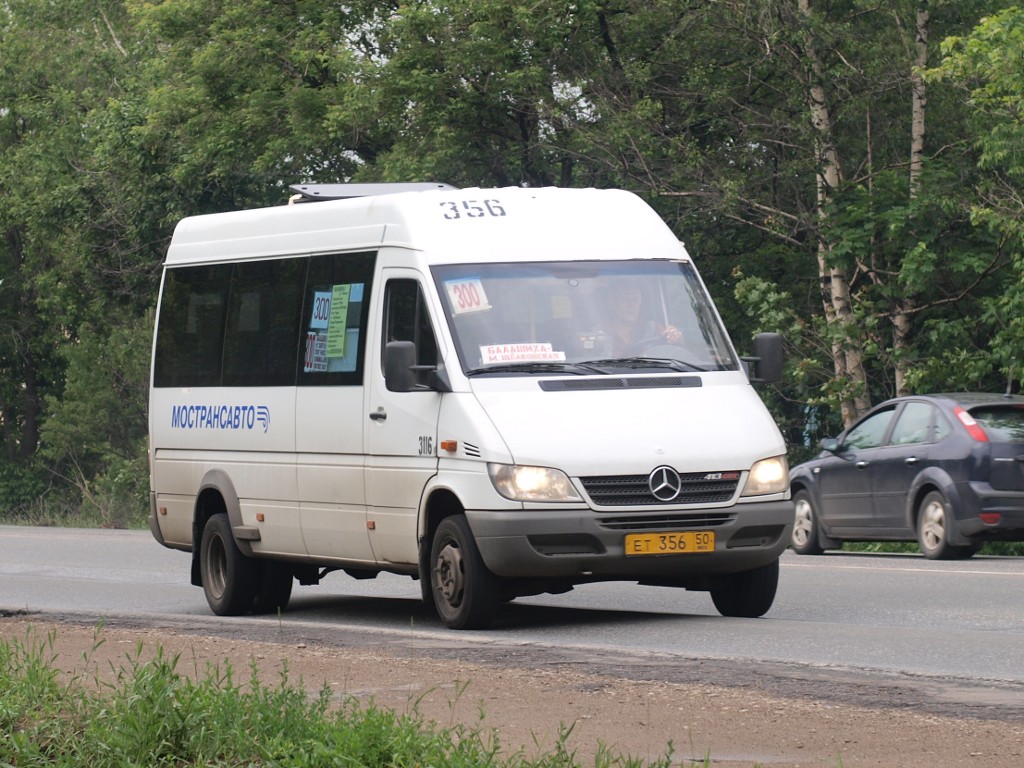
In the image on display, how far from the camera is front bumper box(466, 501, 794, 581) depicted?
10516 millimetres

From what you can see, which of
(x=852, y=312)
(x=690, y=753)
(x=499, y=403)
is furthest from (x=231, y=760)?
(x=852, y=312)

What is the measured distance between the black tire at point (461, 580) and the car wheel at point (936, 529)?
24.2ft

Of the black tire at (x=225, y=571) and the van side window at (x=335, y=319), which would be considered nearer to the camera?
the van side window at (x=335, y=319)

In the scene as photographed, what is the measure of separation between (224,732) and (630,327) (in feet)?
17.7

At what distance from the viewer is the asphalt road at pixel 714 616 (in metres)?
9.41

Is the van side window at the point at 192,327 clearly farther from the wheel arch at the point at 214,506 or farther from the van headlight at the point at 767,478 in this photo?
the van headlight at the point at 767,478

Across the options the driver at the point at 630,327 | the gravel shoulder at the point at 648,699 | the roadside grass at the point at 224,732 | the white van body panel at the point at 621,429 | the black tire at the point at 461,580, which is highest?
the driver at the point at 630,327

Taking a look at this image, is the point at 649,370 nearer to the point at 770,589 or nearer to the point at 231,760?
the point at 770,589

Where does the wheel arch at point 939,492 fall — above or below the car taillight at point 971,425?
below

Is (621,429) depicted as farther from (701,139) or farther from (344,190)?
(701,139)

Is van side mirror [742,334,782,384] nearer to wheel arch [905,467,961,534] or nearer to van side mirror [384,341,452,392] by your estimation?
van side mirror [384,341,452,392]

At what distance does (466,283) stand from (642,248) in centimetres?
121

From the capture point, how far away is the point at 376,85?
30.9 m

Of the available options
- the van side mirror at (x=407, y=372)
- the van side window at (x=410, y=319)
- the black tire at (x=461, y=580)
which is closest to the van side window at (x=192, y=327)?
the van side window at (x=410, y=319)
